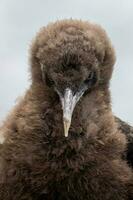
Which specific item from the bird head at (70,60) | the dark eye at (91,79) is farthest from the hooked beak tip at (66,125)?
the dark eye at (91,79)

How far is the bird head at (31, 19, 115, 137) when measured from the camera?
17.0 feet

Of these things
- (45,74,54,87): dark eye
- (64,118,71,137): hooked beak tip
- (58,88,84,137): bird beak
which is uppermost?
A: (45,74,54,87): dark eye

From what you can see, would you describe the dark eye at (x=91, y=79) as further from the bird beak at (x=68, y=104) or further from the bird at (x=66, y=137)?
the bird beak at (x=68, y=104)

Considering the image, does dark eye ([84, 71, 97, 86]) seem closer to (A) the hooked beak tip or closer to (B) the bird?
(B) the bird

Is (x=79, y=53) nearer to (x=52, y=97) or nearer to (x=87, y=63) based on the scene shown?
(x=87, y=63)

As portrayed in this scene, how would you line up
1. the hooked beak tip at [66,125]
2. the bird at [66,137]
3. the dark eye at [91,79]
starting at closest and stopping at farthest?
1. the hooked beak tip at [66,125]
2. the bird at [66,137]
3. the dark eye at [91,79]

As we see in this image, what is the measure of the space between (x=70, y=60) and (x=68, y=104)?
43 cm

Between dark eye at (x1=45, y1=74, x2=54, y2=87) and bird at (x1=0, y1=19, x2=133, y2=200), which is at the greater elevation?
dark eye at (x1=45, y1=74, x2=54, y2=87)

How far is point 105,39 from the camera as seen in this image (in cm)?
587

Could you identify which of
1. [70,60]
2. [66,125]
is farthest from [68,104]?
[70,60]

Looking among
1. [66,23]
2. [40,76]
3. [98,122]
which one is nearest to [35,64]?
[40,76]

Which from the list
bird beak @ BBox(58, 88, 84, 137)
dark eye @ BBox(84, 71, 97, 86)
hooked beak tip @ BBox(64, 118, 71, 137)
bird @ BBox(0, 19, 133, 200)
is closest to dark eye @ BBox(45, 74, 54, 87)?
bird @ BBox(0, 19, 133, 200)

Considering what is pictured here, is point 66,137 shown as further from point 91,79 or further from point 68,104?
point 91,79

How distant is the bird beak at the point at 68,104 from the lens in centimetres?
491
